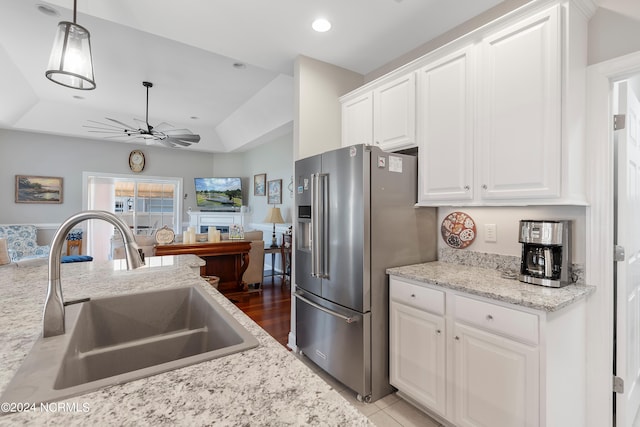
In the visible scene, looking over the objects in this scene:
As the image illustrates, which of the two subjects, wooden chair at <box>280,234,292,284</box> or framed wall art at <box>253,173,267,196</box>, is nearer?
wooden chair at <box>280,234,292,284</box>

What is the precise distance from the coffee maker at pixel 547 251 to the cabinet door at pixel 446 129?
414 millimetres

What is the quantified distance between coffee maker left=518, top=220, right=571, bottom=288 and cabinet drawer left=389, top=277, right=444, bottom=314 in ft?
1.56

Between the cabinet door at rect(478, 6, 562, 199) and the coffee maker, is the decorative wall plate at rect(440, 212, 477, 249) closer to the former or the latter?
the cabinet door at rect(478, 6, 562, 199)

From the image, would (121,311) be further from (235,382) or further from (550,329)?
(550,329)

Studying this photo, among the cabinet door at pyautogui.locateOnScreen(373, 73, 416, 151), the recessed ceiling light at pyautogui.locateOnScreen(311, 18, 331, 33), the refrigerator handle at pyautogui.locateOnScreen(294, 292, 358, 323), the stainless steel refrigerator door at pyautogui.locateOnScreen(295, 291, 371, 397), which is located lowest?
the stainless steel refrigerator door at pyautogui.locateOnScreen(295, 291, 371, 397)

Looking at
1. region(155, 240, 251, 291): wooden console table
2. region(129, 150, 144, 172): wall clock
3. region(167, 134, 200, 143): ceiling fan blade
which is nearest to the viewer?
region(155, 240, 251, 291): wooden console table

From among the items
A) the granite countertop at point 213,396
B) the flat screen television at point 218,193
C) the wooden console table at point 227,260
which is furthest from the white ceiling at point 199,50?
the granite countertop at point 213,396

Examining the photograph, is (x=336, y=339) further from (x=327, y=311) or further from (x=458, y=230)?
(x=458, y=230)

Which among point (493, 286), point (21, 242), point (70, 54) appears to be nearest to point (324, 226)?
point (493, 286)

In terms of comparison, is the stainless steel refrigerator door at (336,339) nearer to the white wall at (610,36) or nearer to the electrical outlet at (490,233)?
the electrical outlet at (490,233)

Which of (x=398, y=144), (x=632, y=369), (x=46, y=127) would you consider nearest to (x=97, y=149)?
(x=46, y=127)

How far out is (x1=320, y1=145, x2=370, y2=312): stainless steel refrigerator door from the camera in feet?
6.68

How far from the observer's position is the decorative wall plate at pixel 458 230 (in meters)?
2.26

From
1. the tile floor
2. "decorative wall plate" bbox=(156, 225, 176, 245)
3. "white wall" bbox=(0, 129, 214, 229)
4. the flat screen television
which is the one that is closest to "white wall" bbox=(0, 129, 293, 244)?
"white wall" bbox=(0, 129, 214, 229)
